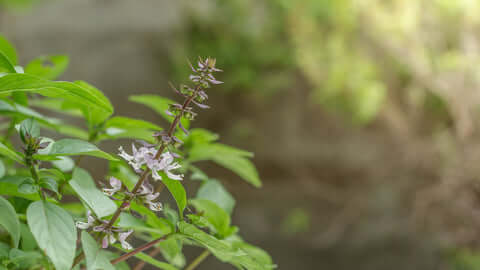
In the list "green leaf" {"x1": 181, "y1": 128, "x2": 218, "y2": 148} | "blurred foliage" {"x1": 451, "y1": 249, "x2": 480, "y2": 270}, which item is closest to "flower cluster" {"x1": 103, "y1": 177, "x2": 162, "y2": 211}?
"green leaf" {"x1": 181, "y1": 128, "x2": 218, "y2": 148}

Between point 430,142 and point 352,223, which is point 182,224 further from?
point 352,223

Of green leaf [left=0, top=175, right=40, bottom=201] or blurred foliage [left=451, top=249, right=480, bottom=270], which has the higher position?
blurred foliage [left=451, top=249, right=480, bottom=270]

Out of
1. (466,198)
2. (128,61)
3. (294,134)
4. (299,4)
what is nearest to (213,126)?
(294,134)

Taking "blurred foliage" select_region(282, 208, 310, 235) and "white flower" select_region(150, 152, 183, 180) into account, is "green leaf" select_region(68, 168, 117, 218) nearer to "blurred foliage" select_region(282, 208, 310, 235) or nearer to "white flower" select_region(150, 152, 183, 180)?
"white flower" select_region(150, 152, 183, 180)

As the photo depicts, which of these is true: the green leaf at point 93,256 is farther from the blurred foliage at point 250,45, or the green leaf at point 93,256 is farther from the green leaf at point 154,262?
the blurred foliage at point 250,45

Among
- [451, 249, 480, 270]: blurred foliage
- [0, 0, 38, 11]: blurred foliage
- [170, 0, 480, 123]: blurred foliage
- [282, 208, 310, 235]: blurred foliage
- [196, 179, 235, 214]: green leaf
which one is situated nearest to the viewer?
[196, 179, 235, 214]: green leaf

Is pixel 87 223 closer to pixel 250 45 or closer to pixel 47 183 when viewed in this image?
pixel 47 183

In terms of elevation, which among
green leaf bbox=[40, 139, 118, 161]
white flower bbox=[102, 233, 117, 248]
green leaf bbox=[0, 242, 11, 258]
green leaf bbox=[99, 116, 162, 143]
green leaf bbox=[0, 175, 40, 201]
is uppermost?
green leaf bbox=[99, 116, 162, 143]
